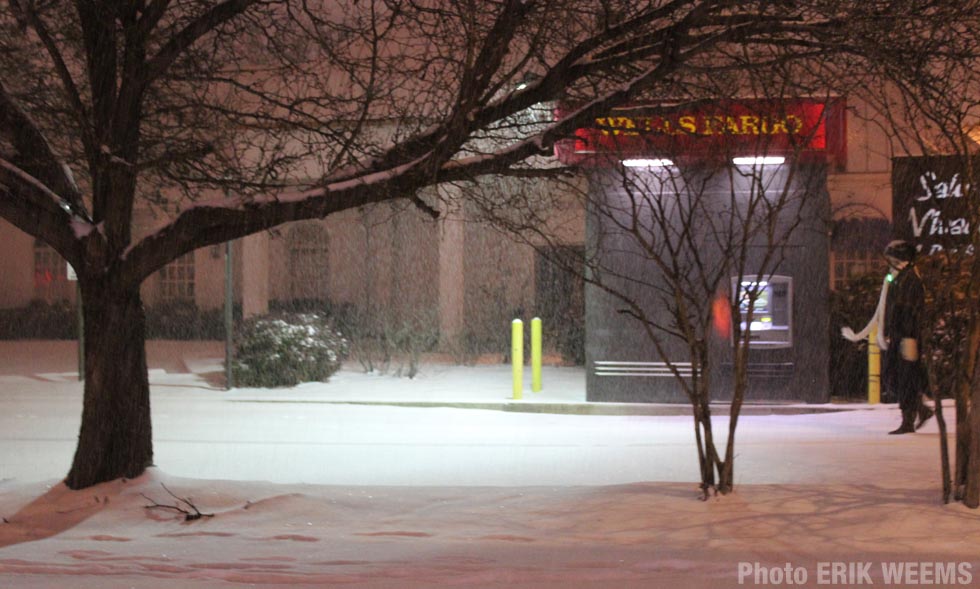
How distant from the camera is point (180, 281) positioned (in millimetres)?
31031

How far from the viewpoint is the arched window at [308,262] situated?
2633 cm

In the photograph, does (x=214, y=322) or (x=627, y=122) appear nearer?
(x=627, y=122)

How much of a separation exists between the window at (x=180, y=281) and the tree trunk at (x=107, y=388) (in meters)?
23.3

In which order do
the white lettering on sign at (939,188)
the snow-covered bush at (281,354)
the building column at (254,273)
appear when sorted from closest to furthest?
the white lettering on sign at (939,188), the snow-covered bush at (281,354), the building column at (254,273)

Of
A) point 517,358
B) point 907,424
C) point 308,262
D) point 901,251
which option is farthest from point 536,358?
point 308,262

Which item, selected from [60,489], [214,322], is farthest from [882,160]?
[60,489]

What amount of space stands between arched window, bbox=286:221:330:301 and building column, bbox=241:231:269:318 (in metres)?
2.01

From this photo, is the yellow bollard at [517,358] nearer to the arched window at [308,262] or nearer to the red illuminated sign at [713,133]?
the red illuminated sign at [713,133]

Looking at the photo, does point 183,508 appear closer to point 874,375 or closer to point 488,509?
point 488,509

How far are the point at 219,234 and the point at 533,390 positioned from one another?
8399 mm

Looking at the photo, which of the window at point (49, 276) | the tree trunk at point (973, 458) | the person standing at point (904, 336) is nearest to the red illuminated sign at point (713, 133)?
the person standing at point (904, 336)

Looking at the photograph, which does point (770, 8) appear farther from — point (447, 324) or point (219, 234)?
point (447, 324)

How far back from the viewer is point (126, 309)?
831cm

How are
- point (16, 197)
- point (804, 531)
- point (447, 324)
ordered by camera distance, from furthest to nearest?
point (447, 324) → point (16, 197) → point (804, 531)
